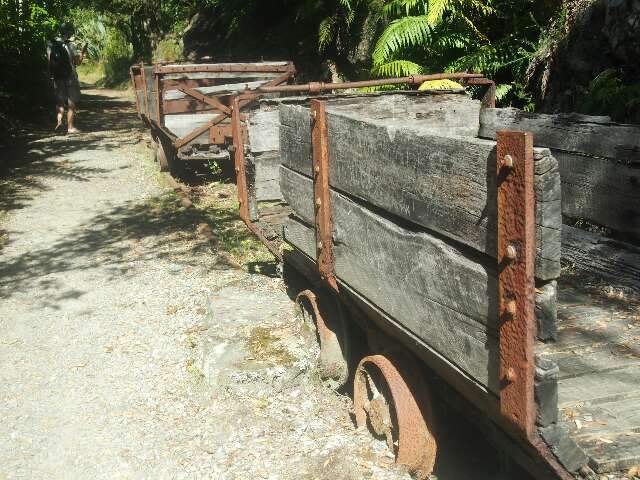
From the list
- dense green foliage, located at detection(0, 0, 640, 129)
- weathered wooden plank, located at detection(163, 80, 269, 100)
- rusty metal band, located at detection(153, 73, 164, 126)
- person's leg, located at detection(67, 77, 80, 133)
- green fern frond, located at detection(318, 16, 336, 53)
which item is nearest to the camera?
dense green foliage, located at detection(0, 0, 640, 129)

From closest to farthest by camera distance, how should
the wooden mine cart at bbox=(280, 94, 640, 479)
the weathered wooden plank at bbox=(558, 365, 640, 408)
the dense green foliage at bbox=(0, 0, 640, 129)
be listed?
the wooden mine cart at bbox=(280, 94, 640, 479), the weathered wooden plank at bbox=(558, 365, 640, 408), the dense green foliage at bbox=(0, 0, 640, 129)

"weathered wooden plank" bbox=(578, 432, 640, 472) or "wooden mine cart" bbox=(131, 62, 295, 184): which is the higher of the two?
"wooden mine cart" bbox=(131, 62, 295, 184)

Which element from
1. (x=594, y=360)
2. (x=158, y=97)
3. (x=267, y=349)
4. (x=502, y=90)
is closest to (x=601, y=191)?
(x=594, y=360)

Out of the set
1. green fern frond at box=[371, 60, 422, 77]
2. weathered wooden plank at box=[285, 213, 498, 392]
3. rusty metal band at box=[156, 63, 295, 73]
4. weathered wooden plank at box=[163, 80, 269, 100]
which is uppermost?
rusty metal band at box=[156, 63, 295, 73]

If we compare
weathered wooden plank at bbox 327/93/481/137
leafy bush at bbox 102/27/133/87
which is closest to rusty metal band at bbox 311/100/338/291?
weathered wooden plank at bbox 327/93/481/137

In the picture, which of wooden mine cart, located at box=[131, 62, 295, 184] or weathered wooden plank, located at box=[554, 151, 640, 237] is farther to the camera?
wooden mine cart, located at box=[131, 62, 295, 184]

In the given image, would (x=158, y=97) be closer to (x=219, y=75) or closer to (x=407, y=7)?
(x=219, y=75)

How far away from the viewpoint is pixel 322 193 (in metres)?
3.90

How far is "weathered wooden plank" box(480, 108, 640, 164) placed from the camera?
4.14 meters

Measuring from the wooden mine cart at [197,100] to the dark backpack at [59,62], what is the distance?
460 cm

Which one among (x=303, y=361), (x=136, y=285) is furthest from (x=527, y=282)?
(x=136, y=285)

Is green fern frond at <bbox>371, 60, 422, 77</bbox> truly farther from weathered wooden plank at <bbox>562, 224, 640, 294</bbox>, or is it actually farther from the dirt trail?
weathered wooden plank at <bbox>562, 224, 640, 294</bbox>

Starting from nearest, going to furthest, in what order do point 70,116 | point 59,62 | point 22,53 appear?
point 59,62, point 22,53, point 70,116

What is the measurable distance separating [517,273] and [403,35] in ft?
25.4
